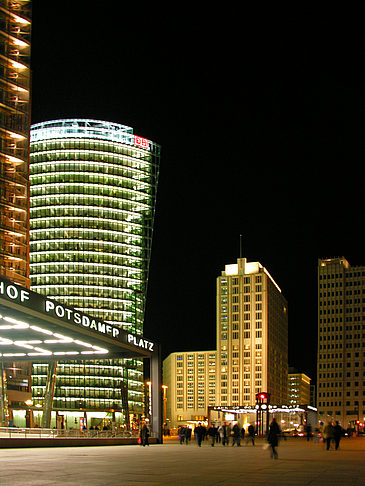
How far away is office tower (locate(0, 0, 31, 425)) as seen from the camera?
93625mm

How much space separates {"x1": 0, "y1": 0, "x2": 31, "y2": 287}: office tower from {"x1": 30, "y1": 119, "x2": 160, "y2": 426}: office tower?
53270 mm

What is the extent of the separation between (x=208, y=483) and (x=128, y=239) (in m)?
142

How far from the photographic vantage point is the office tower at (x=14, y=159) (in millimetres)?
93625

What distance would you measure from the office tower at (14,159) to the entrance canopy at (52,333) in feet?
141

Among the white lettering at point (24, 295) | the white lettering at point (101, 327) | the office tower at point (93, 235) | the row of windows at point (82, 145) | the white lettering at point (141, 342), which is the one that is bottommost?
the white lettering at point (141, 342)

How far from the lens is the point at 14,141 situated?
320 feet

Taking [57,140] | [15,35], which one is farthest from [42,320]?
[57,140]

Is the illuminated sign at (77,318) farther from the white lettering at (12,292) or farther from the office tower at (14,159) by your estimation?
the office tower at (14,159)

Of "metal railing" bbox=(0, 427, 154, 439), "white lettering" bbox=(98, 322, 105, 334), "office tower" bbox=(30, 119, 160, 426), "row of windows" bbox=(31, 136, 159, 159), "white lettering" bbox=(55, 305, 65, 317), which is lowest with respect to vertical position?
"metal railing" bbox=(0, 427, 154, 439)

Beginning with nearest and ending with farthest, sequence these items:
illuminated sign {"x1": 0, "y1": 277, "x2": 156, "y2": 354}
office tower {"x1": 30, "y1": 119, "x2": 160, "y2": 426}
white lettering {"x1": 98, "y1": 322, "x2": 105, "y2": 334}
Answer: illuminated sign {"x1": 0, "y1": 277, "x2": 156, "y2": 354} → white lettering {"x1": 98, "y1": 322, "x2": 105, "y2": 334} → office tower {"x1": 30, "y1": 119, "x2": 160, "y2": 426}

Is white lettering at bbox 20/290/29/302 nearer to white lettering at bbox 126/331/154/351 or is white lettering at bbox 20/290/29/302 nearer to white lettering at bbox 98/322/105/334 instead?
white lettering at bbox 98/322/105/334

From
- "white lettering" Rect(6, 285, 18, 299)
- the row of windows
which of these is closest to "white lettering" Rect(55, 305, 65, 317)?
"white lettering" Rect(6, 285, 18, 299)

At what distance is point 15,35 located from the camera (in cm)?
10075

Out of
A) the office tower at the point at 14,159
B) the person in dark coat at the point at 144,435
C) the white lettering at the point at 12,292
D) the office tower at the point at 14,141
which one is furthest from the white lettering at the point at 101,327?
the office tower at the point at 14,141
